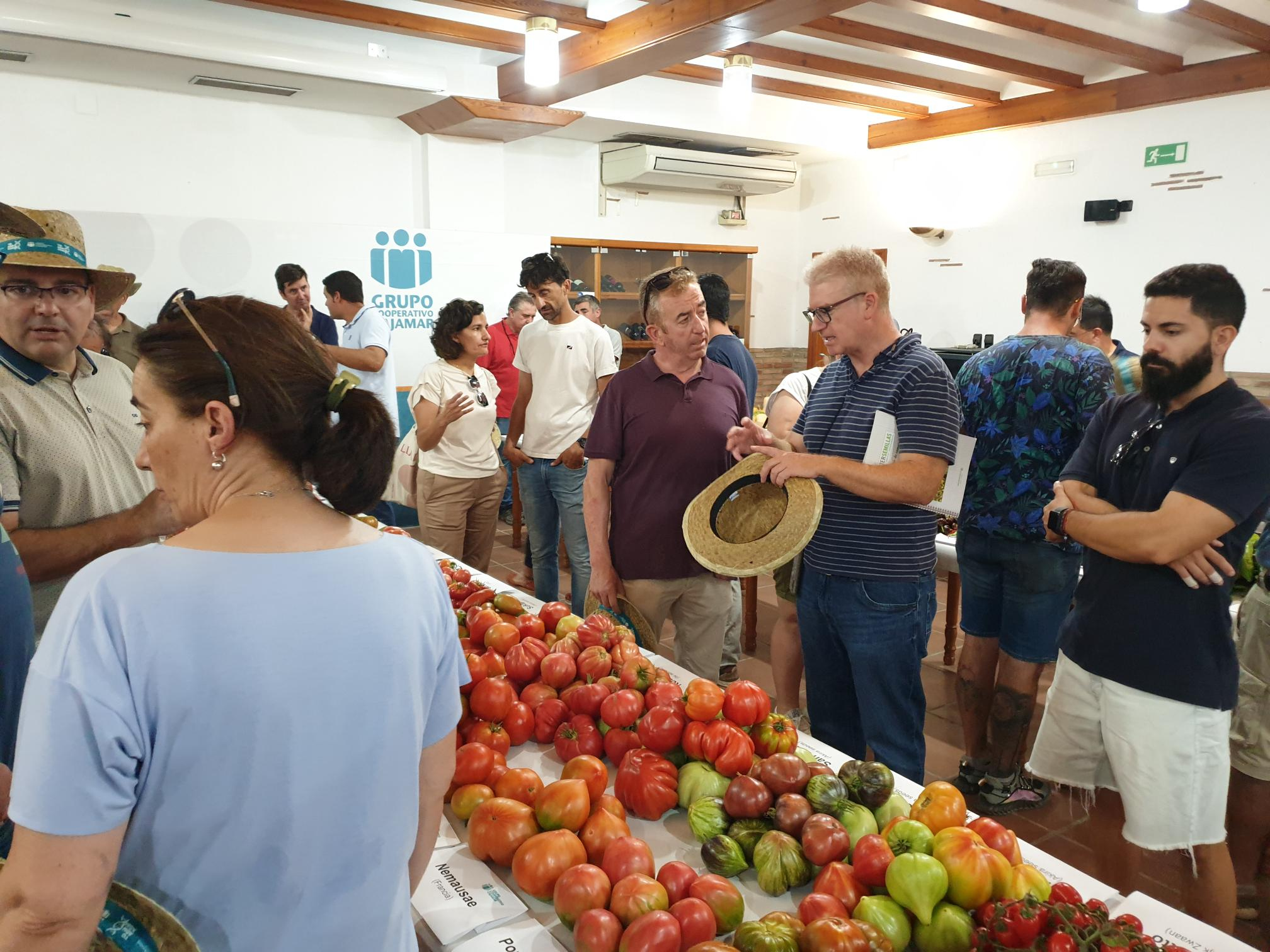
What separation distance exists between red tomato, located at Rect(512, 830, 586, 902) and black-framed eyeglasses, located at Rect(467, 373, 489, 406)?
277 centimetres

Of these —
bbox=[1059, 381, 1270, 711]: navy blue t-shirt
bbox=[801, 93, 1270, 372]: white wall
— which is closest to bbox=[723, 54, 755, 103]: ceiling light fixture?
bbox=[801, 93, 1270, 372]: white wall

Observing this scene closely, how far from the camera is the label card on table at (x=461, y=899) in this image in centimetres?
130

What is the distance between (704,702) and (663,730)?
0.31ft

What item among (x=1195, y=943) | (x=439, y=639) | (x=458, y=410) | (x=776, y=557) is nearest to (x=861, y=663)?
(x=776, y=557)

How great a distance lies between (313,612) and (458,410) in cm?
296

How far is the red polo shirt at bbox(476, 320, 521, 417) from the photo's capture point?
19.2ft

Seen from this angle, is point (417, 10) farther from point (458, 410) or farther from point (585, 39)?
point (458, 410)

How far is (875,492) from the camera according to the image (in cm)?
213

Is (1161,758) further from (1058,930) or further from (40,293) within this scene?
(40,293)

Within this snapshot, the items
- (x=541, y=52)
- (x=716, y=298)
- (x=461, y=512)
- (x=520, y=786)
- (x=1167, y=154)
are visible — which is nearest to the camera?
(x=520, y=786)

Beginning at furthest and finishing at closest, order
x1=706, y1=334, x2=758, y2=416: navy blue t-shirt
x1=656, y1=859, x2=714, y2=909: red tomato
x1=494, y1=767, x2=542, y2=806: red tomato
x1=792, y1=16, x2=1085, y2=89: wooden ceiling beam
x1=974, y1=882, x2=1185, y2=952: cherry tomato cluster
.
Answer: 1. x1=792, y1=16, x2=1085, y2=89: wooden ceiling beam
2. x1=706, y1=334, x2=758, y2=416: navy blue t-shirt
3. x1=494, y1=767, x2=542, y2=806: red tomato
4. x1=656, y1=859, x2=714, y2=909: red tomato
5. x1=974, y1=882, x2=1185, y2=952: cherry tomato cluster

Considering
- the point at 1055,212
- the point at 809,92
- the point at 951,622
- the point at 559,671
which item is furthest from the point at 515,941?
the point at 1055,212

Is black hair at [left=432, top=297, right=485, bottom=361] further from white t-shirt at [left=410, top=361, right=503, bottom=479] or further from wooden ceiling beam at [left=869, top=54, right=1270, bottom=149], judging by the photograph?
wooden ceiling beam at [left=869, top=54, right=1270, bottom=149]

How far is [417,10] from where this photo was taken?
16.5 ft
